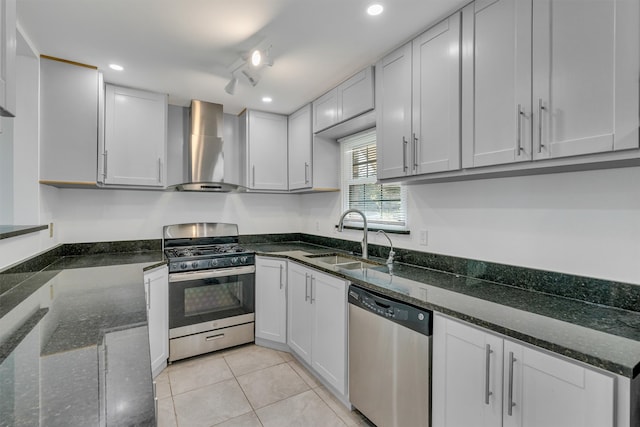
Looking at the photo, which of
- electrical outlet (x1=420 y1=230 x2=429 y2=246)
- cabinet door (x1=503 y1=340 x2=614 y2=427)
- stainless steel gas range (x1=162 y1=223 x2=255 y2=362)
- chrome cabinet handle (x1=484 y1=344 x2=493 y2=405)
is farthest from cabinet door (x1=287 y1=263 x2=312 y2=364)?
cabinet door (x1=503 y1=340 x2=614 y2=427)

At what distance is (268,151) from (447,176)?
2.13 m

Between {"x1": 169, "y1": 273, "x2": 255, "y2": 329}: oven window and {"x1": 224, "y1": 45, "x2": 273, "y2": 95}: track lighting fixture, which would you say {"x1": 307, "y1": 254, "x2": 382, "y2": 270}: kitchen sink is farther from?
{"x1": 224, "y1": 45, "x2": 273, "y2": 95}: track lighting fixture

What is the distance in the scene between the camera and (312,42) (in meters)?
2.01

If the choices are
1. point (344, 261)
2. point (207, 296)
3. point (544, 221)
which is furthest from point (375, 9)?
point (207, 296)

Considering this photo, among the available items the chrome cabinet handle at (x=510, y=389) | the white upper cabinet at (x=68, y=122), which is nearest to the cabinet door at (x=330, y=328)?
the chrome cabinet handle at (x=510, y=389)

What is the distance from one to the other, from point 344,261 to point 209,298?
1.30m

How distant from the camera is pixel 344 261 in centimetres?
287

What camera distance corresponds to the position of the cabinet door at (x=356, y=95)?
7.54 ft

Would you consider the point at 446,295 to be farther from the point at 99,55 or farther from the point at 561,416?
the point at 99,55

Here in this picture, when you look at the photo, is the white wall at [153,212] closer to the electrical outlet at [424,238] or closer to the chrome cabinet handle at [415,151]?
the electrical outlet at [424,238]

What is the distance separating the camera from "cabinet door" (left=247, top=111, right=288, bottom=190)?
333 cm

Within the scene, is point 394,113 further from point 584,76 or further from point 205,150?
point 205,150

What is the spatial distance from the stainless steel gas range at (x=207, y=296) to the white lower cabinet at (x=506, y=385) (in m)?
2.01

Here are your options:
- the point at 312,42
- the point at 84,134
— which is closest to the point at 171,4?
the point at 312,42
